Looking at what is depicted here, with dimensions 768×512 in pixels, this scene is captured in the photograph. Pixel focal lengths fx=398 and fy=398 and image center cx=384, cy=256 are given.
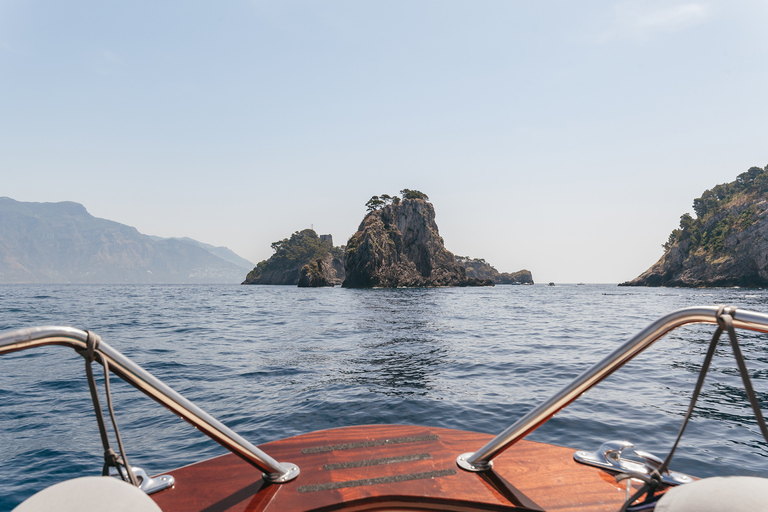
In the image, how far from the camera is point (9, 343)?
1.25 metres

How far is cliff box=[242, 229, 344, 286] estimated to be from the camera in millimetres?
136500

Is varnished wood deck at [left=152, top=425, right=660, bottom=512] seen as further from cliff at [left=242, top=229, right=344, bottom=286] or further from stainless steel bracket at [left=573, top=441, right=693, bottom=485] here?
cliff at [left=242, top=229, right=344, bottom=286]

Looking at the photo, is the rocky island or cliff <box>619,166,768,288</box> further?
the rocky island

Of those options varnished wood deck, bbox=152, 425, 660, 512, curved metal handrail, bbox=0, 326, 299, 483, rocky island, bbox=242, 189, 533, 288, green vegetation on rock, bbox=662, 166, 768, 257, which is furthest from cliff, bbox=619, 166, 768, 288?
curved metal handrail, bbox=0, 326, 299, 483

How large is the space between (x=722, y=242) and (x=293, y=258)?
385 ft

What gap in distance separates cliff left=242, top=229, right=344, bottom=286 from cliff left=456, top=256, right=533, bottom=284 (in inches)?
2485

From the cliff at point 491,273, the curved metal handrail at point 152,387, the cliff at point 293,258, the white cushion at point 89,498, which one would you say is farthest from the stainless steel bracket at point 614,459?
the cliff at point 491,273

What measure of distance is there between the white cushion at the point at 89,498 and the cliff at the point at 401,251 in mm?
82961

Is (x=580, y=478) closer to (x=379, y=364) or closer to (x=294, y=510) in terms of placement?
(x=294, y=510)

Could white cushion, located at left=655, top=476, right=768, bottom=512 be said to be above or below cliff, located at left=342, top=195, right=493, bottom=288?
below

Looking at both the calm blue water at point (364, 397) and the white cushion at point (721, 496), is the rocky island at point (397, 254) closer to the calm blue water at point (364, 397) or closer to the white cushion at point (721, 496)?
the calm blue water at point (364, 397)

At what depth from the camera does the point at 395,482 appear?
2.15 meters

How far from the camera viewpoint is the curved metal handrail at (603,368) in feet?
4.51

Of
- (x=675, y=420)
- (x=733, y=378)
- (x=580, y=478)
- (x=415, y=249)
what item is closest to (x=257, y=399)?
(x=580, y=478)
